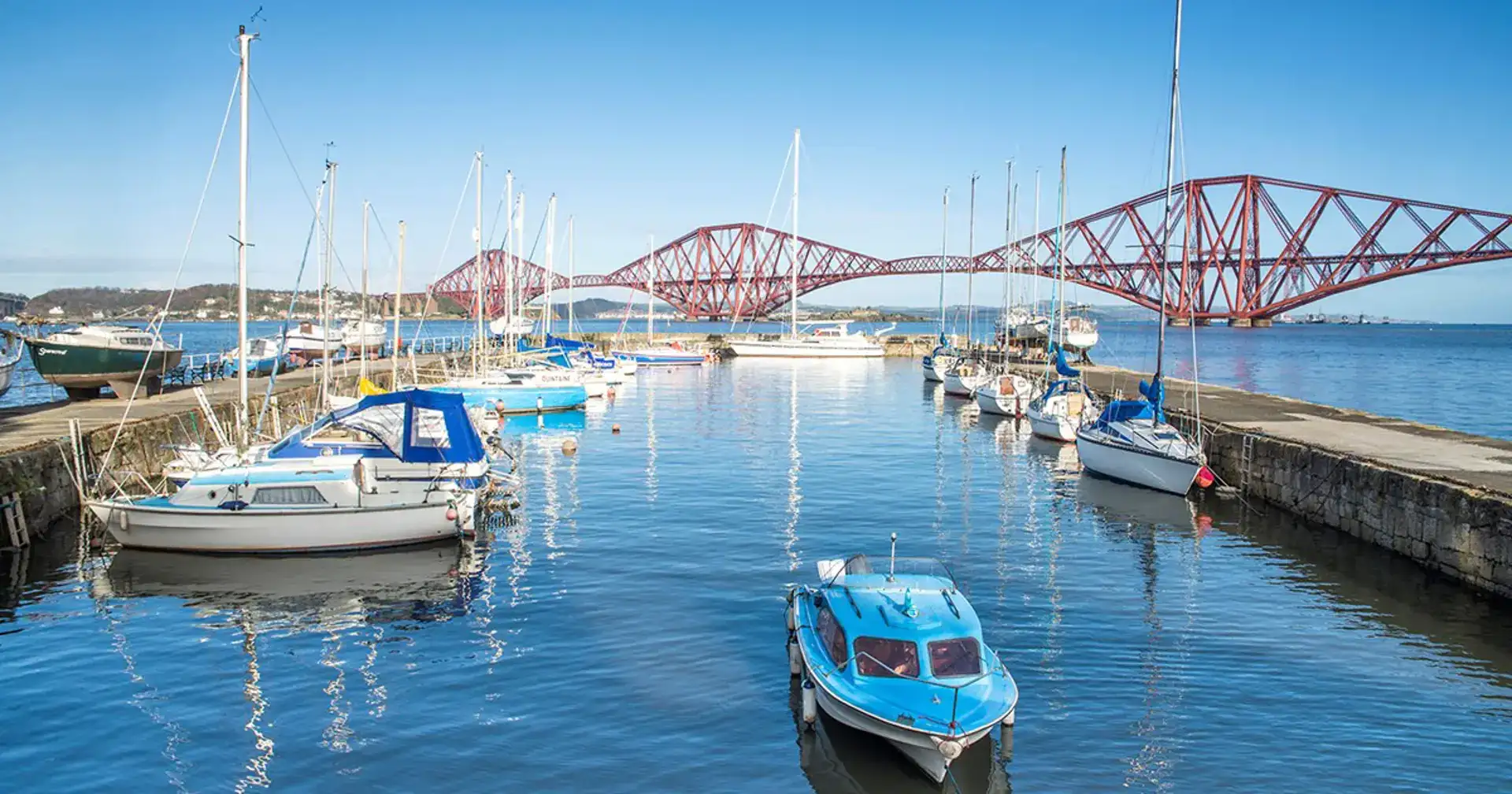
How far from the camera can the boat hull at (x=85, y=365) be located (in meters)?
32.3

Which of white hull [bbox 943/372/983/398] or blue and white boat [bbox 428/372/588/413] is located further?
white hull [bbox 943/372/983/398]

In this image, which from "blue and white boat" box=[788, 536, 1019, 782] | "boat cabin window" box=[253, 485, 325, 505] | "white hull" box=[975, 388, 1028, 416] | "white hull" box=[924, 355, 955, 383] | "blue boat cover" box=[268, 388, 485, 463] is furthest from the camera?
"white hull" box=[924, 355, 955, 383]

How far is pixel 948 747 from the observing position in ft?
32.9

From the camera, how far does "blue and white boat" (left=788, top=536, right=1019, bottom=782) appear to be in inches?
403

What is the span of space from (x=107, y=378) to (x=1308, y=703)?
111ft

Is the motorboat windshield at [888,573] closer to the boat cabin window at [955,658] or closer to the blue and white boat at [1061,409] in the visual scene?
the boat cabin window at [955,658]

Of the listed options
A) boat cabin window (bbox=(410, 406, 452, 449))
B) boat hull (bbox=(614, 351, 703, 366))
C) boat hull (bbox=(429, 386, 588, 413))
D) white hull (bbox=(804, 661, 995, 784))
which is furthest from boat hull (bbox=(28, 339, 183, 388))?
boat hull (bbox=(614, 351, 703, 366))

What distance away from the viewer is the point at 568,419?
43.6 meters

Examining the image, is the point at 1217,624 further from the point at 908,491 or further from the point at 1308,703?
the point at 908,491

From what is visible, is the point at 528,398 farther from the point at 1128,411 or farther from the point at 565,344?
the point at 1128,411

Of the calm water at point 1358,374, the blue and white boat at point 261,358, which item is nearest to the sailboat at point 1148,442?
the calm water at point 1358,374

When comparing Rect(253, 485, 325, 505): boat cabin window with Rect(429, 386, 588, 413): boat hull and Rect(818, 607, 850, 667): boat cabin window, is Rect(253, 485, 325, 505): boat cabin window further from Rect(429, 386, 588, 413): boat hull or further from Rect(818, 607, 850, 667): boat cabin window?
Rect(429, 386, 588, 413): boat hull

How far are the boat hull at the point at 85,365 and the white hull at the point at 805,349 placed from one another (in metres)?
62.9

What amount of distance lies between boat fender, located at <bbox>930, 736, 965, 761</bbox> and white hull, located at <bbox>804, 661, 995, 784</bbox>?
3 centimetres
